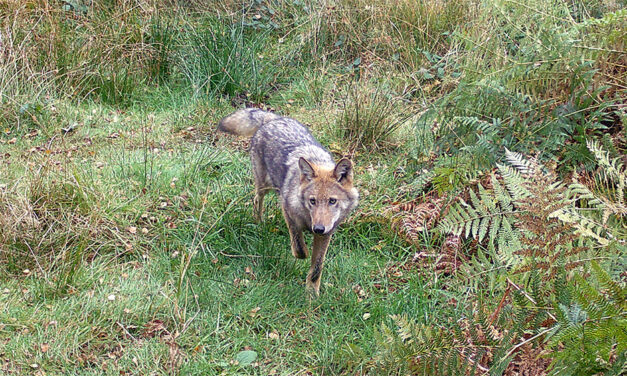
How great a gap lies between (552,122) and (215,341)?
2.99 metres

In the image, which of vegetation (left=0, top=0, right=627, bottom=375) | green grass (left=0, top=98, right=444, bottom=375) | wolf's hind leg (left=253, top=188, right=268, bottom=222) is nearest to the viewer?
vegetation (left=0, top=0, right=627, bottom=375)

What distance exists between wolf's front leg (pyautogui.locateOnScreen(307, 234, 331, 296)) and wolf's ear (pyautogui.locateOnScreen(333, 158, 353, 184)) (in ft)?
1.52

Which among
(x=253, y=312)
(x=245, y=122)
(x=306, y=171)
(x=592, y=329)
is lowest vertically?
(x=253, y=312)

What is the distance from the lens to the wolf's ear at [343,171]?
190 inches

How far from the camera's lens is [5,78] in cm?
708

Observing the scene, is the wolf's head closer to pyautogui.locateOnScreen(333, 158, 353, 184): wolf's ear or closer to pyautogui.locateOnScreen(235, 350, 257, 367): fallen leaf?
pyautogui.locateOnScreen(333, 158, 353, 184): wolf's ear

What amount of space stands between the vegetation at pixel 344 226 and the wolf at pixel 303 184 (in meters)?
0.24

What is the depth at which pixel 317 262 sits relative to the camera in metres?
4.80

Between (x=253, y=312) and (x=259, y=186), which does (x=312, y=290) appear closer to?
(x=253, y=312)

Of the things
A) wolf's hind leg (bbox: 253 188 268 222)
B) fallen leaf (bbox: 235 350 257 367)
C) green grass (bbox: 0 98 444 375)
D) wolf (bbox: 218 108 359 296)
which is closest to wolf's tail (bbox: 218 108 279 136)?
wolf (bbox: 218 108 359 296)

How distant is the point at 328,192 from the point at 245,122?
1.96 meters

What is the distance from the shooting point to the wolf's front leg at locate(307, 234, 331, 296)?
479cm

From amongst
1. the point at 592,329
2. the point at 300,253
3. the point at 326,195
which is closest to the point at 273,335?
the point at 300,253

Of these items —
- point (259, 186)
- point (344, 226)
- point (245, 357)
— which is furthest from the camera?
point (259, 186)
